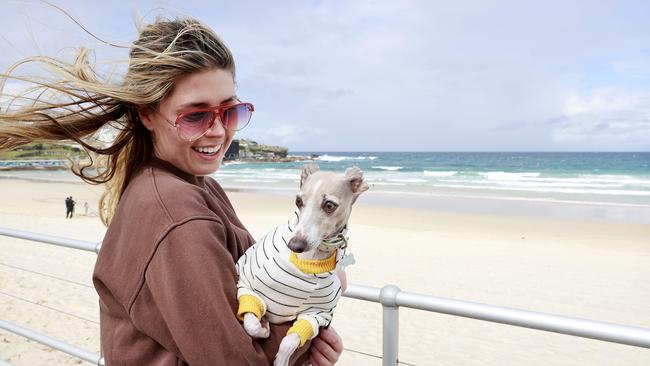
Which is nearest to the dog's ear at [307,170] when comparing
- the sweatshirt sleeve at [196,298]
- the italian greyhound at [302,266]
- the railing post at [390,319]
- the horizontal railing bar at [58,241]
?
the italian greyhound at [302,266]

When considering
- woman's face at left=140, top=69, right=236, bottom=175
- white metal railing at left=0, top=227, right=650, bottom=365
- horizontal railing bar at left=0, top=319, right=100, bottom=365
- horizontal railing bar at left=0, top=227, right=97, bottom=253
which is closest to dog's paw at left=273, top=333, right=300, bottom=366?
woman's face at left=140, top=69, right=236, bottom=175

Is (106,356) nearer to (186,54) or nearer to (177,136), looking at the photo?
(177,136)

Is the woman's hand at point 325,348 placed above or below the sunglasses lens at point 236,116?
below

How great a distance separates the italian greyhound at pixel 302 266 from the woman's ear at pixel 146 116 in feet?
1.38

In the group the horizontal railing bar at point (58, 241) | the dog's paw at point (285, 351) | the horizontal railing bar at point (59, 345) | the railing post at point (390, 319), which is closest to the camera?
the dog's paw at point (285, 351)

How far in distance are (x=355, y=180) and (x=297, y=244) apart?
0.81ft

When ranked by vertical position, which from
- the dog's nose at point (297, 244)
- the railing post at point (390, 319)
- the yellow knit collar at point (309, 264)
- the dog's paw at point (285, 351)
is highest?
the dog's nose at point (297, 244)

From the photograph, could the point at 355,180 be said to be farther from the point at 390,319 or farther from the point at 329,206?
the point at 390,319

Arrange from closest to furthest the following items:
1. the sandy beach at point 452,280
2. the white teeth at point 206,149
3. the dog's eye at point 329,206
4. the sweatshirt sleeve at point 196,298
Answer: the sweatshirt sleeve at point 196,298, the dog's eye at point 329,206, the white teeth at point 206,149, the sandy beach at point 452,280

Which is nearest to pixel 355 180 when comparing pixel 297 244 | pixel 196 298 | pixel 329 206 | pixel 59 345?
pixel 329 206

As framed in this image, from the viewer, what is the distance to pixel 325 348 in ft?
4.18

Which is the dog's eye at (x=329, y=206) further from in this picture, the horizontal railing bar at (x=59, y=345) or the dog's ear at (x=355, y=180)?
the horizontal railing bar at (x=59, y=345)

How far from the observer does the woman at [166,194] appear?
99 cm

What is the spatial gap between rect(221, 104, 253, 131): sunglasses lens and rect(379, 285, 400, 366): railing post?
0.72m
